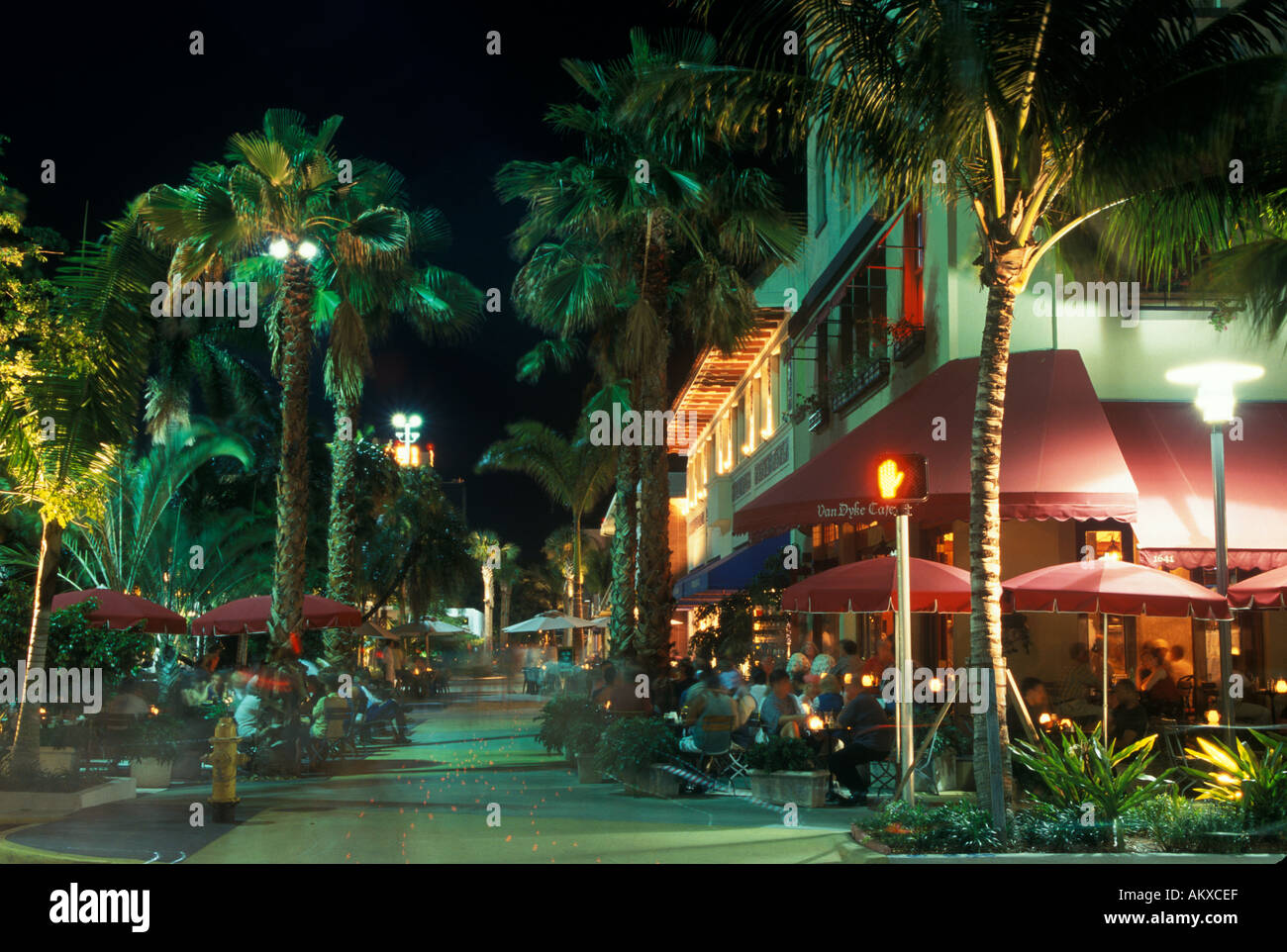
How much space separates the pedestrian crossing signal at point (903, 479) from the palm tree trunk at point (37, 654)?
868cm

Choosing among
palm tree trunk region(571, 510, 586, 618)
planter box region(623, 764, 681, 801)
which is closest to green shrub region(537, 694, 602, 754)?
planter box region(623, 764, 681, 801)

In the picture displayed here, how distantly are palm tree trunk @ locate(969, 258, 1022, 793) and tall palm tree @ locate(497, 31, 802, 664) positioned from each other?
7607 millimetres

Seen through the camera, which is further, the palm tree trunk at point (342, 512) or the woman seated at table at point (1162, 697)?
the palm tree trunk at point (342, 512)

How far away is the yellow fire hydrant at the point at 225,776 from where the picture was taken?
1252cm

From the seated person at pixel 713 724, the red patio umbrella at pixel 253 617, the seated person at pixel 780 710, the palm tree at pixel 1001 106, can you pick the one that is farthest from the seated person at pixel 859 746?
the red patio umbrella at pixel 253 617

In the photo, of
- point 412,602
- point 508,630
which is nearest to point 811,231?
point 508,630

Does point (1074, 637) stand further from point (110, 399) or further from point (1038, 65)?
point (110, 399)

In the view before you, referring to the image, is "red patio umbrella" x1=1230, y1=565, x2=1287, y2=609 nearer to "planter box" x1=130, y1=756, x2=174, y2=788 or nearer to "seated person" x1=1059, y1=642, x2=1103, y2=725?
"seated person" x1=1059, y1=642, x2=1103, y2=725

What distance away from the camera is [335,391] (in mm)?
26188

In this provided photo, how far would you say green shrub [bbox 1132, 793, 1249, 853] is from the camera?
9.65m

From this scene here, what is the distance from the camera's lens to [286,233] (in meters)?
19.6

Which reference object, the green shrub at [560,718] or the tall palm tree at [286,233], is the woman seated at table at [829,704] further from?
the tall palm tree at [286,233]

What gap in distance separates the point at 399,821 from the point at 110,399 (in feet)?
18.7
